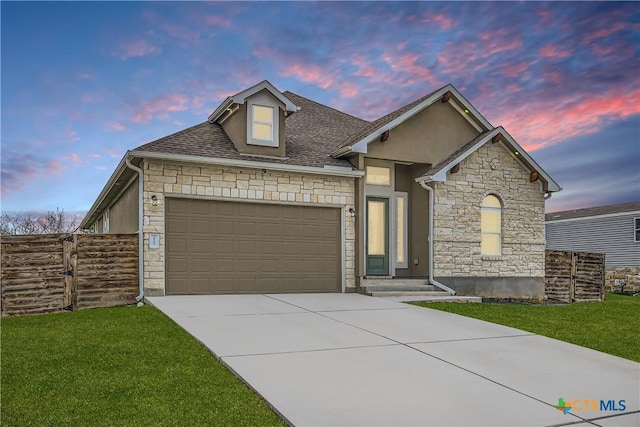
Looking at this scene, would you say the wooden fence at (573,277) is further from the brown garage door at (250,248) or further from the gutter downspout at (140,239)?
the gutter downspout at (140,239)

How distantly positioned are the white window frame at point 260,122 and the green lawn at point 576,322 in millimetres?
5757

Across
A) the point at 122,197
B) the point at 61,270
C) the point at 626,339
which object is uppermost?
the point at 122,197

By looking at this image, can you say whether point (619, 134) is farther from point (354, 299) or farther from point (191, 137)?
point (191, 137)

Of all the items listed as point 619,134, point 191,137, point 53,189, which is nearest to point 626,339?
point 191,137

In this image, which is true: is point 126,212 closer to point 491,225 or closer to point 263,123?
point 263,123

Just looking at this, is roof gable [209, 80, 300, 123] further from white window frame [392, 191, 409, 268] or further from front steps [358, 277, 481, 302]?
front steps [358, 277, 481, 302]

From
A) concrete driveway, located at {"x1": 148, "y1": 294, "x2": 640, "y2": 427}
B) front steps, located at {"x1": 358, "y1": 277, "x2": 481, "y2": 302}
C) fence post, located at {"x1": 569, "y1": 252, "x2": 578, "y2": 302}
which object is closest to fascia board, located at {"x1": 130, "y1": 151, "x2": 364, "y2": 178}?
front steps, located at {"x1": 358, "y1": 277, "x2": 481, "y2": 302}


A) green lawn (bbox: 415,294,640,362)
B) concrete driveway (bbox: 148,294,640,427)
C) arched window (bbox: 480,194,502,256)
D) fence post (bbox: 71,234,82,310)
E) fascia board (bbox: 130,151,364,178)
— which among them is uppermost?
fascia board (bbox: 130,151,364,178)

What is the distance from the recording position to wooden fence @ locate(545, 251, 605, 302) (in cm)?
1578

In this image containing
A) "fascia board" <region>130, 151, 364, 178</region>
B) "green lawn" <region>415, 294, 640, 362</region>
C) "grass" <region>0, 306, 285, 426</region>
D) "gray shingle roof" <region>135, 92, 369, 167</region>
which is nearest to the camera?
"grass" <region>0, 306, 285, 426</region>

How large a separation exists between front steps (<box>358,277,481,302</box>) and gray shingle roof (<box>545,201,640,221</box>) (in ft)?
52.1

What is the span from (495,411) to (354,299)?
7.70 m

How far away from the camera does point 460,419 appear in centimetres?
409

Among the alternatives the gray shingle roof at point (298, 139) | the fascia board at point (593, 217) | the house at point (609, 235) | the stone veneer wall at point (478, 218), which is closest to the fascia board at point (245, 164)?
the gray shingle roof at point (298, 139)
